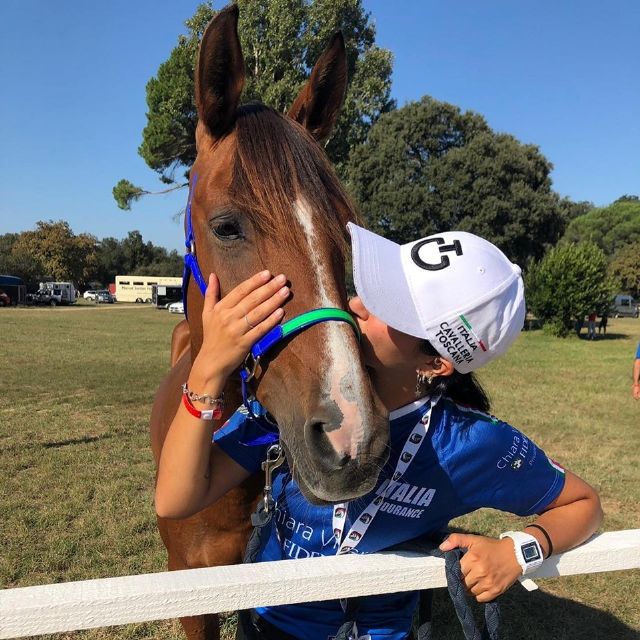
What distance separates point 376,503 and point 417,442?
191 millimetres

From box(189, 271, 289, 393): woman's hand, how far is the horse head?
6 centimetres

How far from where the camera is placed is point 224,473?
1.51m

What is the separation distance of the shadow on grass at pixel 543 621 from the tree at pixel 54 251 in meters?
64.9

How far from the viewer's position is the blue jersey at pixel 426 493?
1399mm

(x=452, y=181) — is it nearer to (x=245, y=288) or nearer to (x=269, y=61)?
(x=269, y=61)

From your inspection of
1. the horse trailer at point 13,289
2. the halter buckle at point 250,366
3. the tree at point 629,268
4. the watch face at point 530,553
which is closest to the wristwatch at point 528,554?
the watch face at point 530,553

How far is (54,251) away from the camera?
62656 millimetres

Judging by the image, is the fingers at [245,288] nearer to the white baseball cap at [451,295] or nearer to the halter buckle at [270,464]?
the white baseball cap at [451,295]

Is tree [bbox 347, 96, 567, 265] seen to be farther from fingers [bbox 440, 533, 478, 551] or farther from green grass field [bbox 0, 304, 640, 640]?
fingers [bbox 440, 533, 478, 551]

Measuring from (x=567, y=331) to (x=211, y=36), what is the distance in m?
25.8

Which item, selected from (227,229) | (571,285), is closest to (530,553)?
(227,229)

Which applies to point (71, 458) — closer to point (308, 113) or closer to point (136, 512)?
point (136, 512)

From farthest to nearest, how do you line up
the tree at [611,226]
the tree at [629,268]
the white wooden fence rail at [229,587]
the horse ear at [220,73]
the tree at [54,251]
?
1. the tree at [611,226]
2. the tree at [54,251]
3. the tree at [629,268]
4. the horse ear at [220,73]
5. the white wooden fence rail at [229,587]

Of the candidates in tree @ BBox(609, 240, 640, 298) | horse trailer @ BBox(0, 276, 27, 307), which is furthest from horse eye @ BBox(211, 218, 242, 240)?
tree @ BBox(609, 240, 640, 298)
